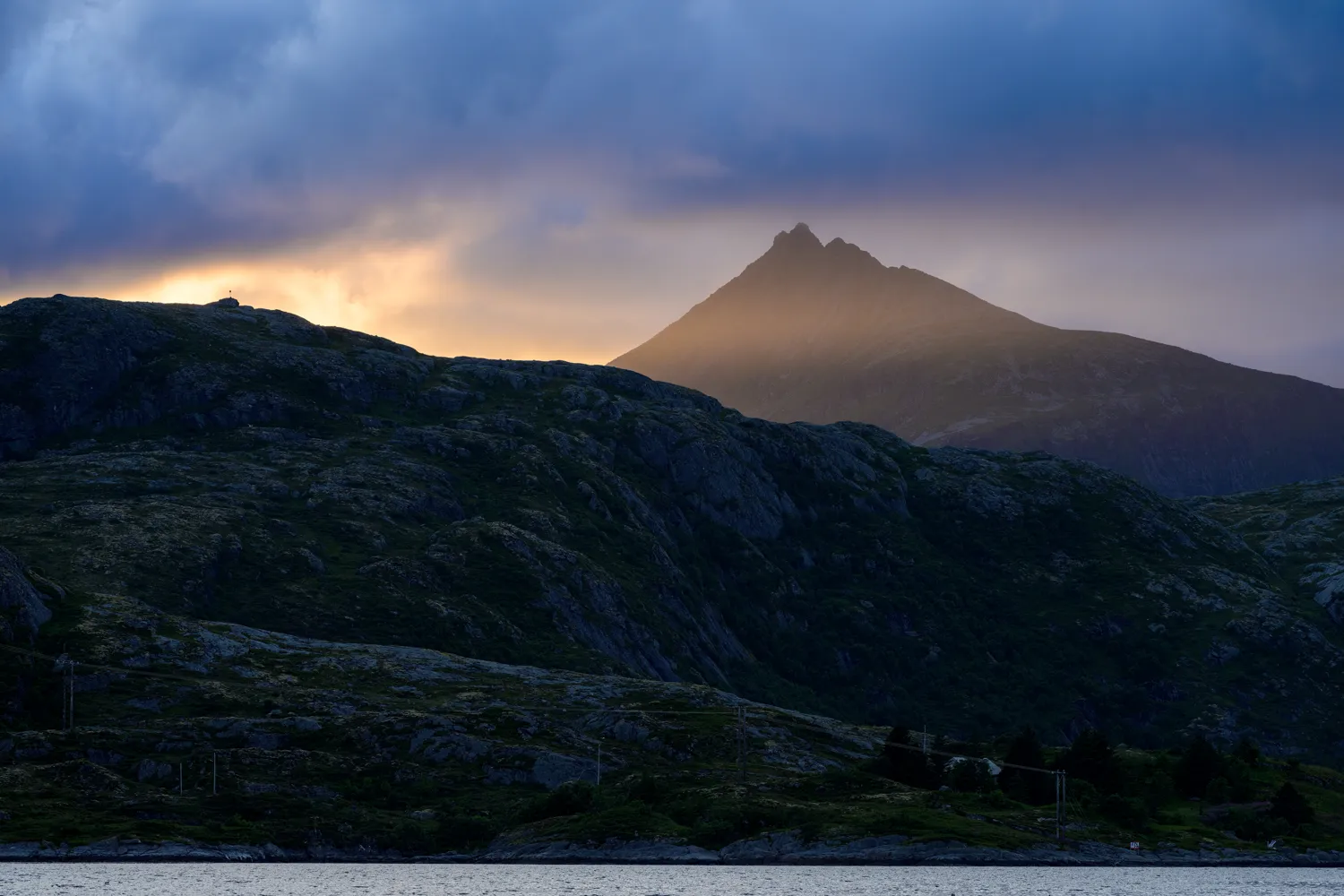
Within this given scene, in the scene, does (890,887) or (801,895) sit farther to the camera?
(890,887)

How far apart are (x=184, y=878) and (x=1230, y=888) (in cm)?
13297

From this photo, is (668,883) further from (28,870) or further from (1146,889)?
(28,870)

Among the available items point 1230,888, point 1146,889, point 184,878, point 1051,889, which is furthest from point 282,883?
point 1230,888

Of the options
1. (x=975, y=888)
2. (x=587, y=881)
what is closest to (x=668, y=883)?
(x=587, y=881)

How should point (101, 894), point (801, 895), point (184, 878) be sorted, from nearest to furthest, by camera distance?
point (101, 894)
point (801, 895)
point (184, 878)

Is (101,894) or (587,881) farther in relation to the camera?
(587,881)

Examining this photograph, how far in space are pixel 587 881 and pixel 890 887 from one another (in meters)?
38.7

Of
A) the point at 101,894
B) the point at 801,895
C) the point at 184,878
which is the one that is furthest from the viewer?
the point at 184,878

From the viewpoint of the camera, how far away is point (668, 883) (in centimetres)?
19650

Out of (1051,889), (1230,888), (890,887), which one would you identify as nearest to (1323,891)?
(1230,888)

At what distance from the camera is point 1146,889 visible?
19138cm

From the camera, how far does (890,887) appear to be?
19275 centimetres

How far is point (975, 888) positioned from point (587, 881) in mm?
49151

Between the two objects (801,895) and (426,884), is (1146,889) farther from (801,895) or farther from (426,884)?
(426,884)
